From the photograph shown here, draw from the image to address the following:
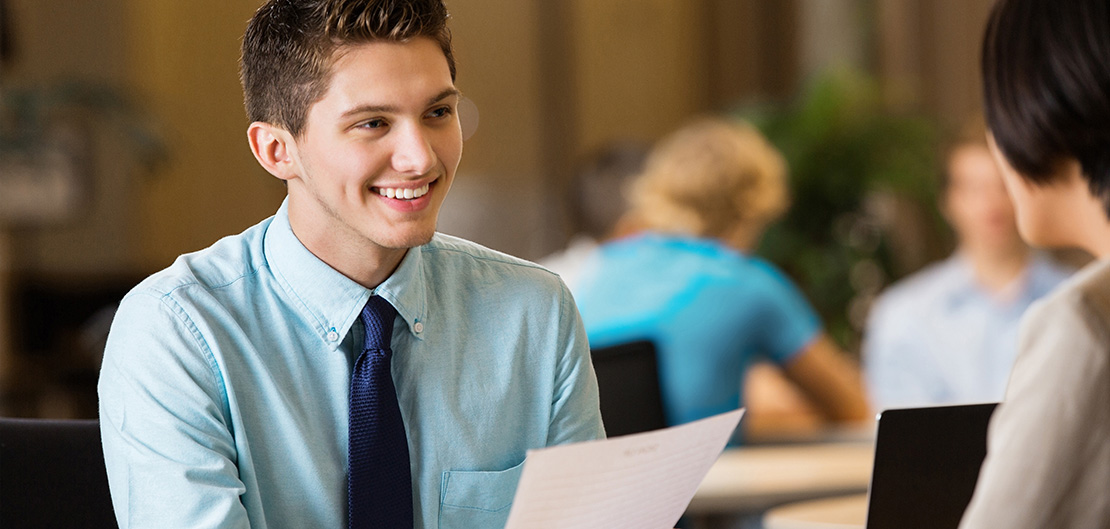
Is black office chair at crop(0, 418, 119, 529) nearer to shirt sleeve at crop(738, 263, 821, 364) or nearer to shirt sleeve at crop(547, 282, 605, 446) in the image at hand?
shirt sleeve at crop(547, 282, 605, 446)

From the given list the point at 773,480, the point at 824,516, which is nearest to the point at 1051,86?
the point at 824,516

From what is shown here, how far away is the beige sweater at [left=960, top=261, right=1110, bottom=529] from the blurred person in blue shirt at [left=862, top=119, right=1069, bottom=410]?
8.26ft

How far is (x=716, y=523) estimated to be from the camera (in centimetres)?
236

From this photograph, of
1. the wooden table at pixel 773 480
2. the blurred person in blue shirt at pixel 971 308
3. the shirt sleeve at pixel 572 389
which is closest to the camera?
the shirt sleeve at pixel 572 389

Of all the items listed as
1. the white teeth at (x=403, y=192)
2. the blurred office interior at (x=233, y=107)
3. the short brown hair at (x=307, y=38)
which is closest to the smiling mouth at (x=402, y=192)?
A: the white teeth at (x=403, y=192)

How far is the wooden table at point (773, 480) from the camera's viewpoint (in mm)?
2199

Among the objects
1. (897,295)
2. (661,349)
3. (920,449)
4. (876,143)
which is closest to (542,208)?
(876,143)

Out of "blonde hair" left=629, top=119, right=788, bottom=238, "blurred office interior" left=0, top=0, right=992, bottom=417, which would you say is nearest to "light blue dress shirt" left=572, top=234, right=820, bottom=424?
"blonde hair" left=629, top=119, right=788, bottom=238

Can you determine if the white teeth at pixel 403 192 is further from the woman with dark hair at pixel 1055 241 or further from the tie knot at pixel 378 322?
the woman with dark hair at pixel 1055 241

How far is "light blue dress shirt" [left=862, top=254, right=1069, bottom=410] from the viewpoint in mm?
3434

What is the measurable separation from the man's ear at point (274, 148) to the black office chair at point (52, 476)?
0.34m

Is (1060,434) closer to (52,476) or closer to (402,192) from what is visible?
(402,192)

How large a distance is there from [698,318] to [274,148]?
1.55 m

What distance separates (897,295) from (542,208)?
3.70 meters
